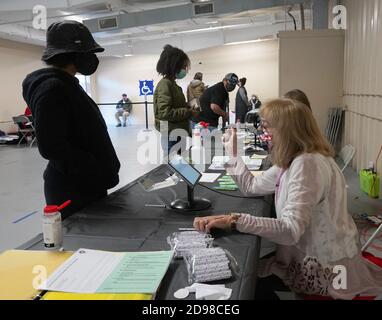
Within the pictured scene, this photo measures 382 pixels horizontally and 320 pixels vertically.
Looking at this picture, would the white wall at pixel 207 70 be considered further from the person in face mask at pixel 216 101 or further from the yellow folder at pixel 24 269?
the yellow folder at pixel 24 269

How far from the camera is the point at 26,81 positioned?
1.53 meters

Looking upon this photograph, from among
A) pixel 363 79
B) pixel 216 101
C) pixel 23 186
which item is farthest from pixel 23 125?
pixel 363 79

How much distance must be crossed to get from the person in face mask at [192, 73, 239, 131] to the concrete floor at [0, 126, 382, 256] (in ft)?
4.17

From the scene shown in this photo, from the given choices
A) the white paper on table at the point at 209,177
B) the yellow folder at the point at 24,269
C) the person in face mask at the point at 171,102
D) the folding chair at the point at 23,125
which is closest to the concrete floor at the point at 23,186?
the folding chair at the point at 23,125

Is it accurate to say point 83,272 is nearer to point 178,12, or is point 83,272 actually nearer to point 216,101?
point 216,101

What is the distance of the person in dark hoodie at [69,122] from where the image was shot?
4.70 ft

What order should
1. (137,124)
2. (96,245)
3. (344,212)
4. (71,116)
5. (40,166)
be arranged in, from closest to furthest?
1. (96,245)
2. (344,212)
3. (71,116)
4. (40,166)
5. (137,124)

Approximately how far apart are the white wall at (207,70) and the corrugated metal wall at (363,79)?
651cm

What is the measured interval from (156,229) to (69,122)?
0.58m

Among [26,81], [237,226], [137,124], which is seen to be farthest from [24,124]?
[237,226]

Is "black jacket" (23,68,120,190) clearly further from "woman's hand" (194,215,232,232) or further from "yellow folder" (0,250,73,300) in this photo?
"woman's hand" (194,215,232,232)

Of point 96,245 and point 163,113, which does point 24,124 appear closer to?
point 163,113

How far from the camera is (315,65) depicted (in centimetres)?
550
